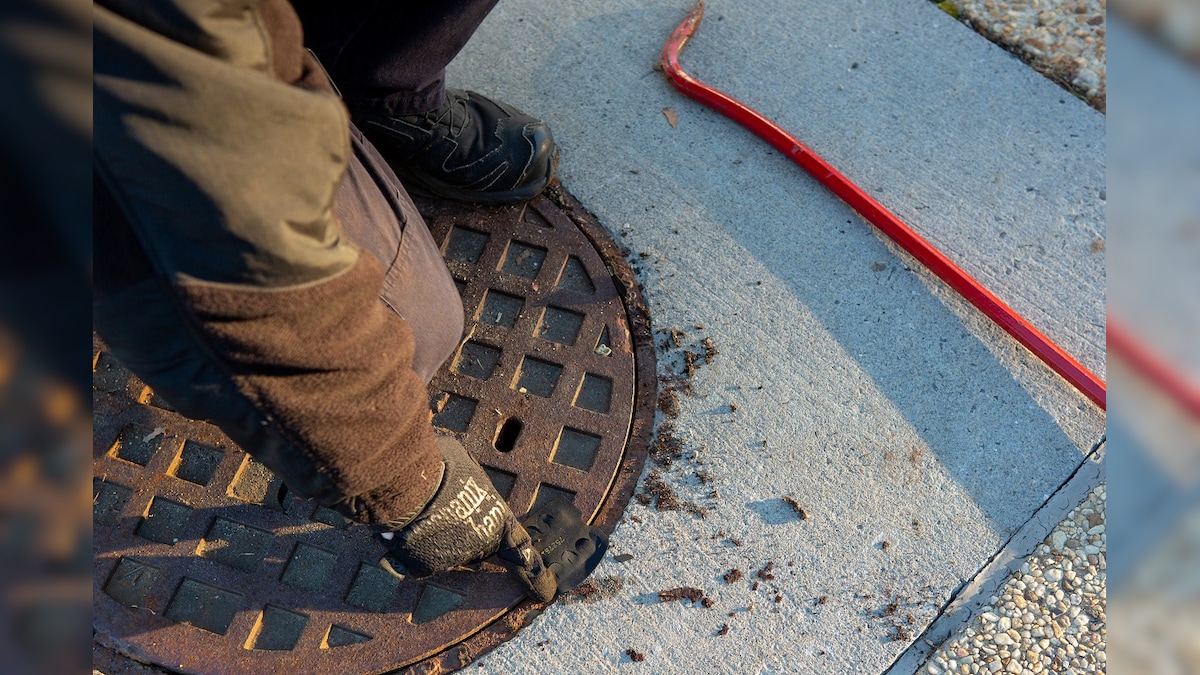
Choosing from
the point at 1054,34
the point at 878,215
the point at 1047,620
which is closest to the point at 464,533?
the point at 1047,620

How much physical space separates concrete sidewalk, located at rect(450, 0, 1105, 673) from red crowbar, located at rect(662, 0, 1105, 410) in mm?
30

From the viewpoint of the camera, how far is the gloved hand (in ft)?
5.03

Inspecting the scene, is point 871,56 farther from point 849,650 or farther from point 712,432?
point 849,650

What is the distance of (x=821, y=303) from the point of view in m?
2.00

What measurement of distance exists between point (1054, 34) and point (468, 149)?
1564 mm

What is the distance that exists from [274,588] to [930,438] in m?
1.35

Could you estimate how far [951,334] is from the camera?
1.94 meters

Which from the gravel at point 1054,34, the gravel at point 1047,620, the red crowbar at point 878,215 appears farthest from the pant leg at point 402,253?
the gravel at point 1054,34

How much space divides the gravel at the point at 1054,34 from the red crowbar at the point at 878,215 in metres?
0.64
